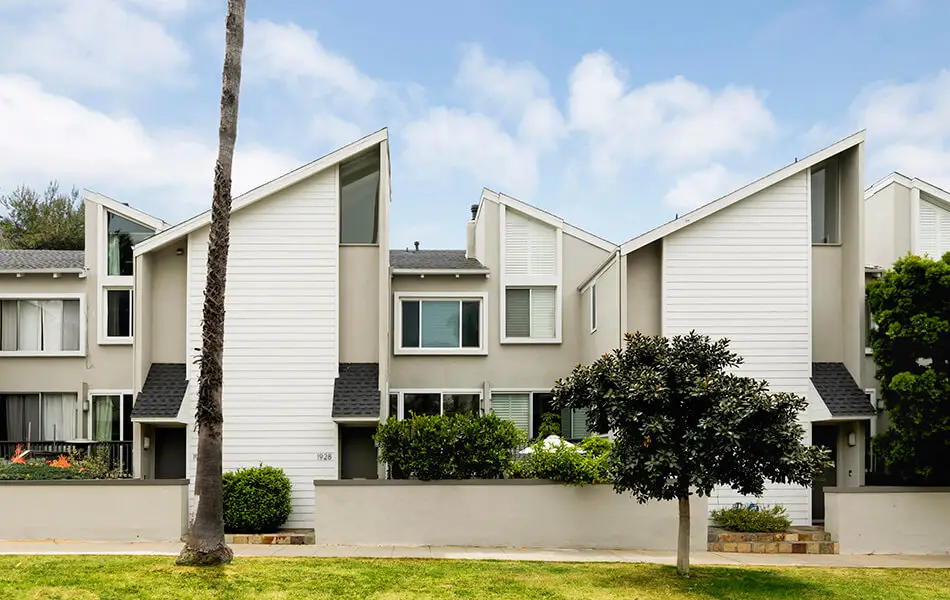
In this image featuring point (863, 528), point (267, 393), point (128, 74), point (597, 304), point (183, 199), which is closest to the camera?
point (863, 528)

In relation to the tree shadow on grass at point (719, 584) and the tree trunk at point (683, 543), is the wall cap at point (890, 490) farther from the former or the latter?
the tree trunk at point (683, 543)

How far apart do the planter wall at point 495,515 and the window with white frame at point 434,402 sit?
5386 millimetres

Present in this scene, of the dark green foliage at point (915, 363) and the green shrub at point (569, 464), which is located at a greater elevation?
the dark green foliage at point (915, 363)

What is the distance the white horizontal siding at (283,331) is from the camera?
19.9m

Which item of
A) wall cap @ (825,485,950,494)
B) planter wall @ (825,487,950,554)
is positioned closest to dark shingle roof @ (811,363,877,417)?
wall cap @ (825,485,950,494)

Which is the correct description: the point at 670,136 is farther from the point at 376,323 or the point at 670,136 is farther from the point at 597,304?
the point at 376,323

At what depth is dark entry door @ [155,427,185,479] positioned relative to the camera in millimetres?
21734

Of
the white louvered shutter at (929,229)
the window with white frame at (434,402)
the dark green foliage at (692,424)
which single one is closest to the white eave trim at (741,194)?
the white louvered shutter at (929,229)

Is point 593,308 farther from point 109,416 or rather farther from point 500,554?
point 109,416

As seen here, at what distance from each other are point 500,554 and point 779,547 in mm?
5510

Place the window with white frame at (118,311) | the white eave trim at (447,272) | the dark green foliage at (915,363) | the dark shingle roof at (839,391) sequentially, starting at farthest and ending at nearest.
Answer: the window with white frame at (118,311) < the white eave trim at (447,272) < the dark shingle roof at (839,391) < the dark green foliage at (915,363)

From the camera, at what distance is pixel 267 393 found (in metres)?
20.1

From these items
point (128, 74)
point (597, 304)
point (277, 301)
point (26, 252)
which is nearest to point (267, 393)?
point (277, 301)

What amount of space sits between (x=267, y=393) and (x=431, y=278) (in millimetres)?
5643
